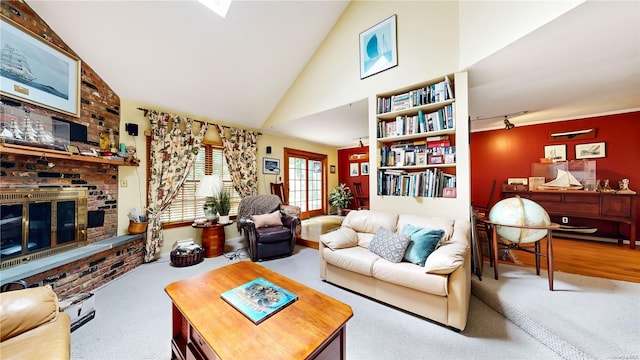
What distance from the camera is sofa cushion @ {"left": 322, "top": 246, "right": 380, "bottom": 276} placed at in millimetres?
2133

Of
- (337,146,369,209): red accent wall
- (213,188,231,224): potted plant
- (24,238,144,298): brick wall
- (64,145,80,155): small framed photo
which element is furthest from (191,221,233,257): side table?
(337,146,369,209): red accent wall

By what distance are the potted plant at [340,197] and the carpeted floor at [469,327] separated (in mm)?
4259

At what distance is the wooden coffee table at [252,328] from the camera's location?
0.99m

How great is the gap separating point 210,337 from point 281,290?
508 mm

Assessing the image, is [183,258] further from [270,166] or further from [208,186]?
[270,166]

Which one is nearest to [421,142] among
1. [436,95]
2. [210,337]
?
[436,95]

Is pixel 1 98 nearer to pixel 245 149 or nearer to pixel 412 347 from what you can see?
pixel 245 149

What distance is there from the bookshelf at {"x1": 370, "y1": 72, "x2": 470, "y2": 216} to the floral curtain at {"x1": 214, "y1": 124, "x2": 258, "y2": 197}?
105 inches

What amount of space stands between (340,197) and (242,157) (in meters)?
3.29

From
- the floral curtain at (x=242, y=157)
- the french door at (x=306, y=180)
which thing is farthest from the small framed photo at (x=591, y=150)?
the floral curtain at (x=242, y=157)

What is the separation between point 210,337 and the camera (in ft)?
3.45

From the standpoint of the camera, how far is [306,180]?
20.9ft

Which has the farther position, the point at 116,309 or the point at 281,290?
the point at 116,309

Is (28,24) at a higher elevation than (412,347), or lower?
higher
